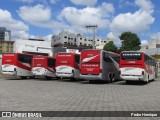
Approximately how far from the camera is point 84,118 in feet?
31.8

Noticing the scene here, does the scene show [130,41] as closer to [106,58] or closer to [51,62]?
[51,62]

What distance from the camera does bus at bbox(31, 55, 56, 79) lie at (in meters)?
37.1

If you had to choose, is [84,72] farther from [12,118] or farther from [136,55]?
[12,118]

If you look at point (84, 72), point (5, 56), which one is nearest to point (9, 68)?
point (5, 56)

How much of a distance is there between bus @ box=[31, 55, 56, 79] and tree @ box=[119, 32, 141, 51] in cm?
5129

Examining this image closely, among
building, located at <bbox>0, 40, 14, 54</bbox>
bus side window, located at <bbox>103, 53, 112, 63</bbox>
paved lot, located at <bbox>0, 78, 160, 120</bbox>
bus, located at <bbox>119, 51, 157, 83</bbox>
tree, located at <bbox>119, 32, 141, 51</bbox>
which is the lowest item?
paved lot, located at <bbox>0, 78, 160, 120</bbox>

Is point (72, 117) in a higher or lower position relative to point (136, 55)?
lower

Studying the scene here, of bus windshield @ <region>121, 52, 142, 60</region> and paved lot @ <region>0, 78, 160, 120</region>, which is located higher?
bus windshield @ <region>121, 52, 142, 60</region>

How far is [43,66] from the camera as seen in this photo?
122 feet

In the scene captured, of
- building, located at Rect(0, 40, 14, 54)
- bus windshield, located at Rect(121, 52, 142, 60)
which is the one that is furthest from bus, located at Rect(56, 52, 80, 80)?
building, located at Rect(0, 40, 14, 54)

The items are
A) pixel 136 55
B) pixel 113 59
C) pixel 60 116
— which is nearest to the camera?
pixel 60 116

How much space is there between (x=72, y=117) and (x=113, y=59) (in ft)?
79.1

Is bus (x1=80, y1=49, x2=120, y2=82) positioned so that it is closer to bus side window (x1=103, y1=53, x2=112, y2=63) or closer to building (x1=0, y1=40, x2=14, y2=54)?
A: bus side window (x1=103, y1=53, x2=112, y2=63)

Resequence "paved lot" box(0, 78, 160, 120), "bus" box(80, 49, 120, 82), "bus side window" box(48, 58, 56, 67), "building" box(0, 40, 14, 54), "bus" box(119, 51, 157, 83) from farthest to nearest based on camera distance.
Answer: "building" box(0, 40, 14, 54) → "bus side window" box(48, 58, 56, 67) → "bus" box(80, 49, 120, 82) → "bus" box(119, 51, 157, 83) → "paved lot" box(0, 78, 160, 120)
